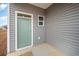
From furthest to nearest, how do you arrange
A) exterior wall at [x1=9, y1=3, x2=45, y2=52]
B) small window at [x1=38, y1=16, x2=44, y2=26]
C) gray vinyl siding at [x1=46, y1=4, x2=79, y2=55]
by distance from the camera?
small window at [x1=38, y1=16, x2=44, y2=26], exterior wall at [x1=9, y1=3, x2=45, y2=52], gray vinyl siding at [x1=46, y1=4, x2=79, y2=55]

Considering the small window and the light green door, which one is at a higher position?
the small window

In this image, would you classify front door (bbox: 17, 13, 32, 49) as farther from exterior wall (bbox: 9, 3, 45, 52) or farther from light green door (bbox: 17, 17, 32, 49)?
exterior wall (bbox: 9, 3, 45, 52)

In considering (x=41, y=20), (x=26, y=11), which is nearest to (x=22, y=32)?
(x=26, y=11)

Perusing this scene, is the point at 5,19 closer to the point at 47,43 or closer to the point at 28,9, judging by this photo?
the point at 28,9

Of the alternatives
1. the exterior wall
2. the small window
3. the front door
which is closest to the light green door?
the front door

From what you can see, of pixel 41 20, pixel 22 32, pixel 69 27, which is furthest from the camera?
pixel 41 20

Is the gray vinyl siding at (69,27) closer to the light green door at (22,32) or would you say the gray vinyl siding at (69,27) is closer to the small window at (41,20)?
the small window at (41,20)

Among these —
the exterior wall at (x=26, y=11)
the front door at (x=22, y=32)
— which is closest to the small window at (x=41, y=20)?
the exterior wall at (x=26, y=11)

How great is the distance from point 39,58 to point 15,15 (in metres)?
1.89

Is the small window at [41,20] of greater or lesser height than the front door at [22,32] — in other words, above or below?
above

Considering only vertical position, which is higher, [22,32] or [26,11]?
[26,11]

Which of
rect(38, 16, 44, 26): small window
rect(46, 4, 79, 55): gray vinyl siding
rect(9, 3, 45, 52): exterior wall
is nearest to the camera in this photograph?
rect(46, 4, 79, 55): gray vinyl siding

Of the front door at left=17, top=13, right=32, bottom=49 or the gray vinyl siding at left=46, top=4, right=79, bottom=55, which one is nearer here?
the gray vinyl siding at left=46, top=4, right=79, bottom=55

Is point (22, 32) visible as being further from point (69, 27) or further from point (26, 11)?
point (69, 27)
